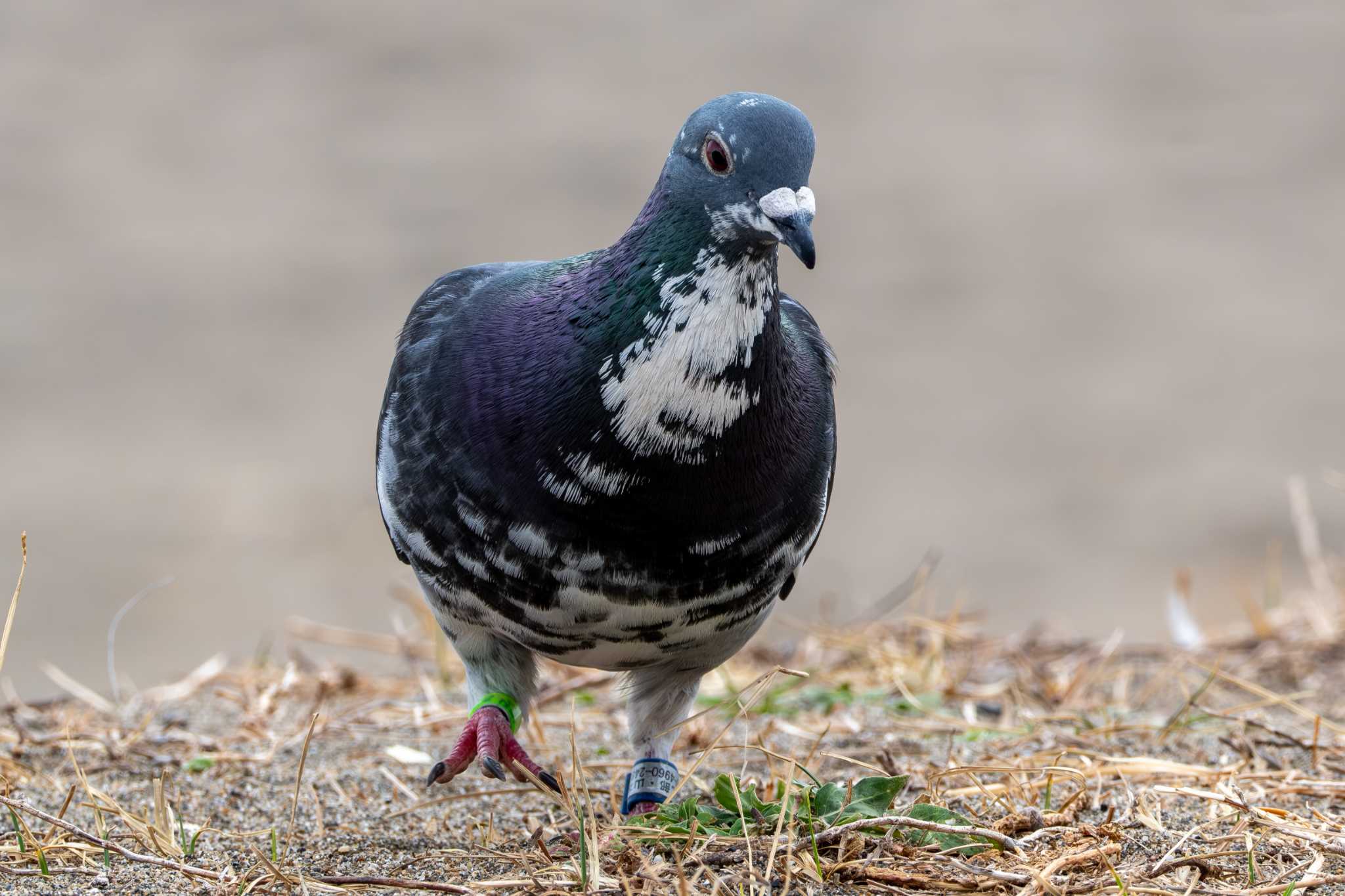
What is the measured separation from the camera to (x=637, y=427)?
3.36 metres

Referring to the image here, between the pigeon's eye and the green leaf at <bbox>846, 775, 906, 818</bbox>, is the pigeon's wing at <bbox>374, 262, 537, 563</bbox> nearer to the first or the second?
the pigeon's eye

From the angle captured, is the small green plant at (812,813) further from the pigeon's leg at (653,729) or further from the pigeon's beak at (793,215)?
the pigeon's beak at (793,215)

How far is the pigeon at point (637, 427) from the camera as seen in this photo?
3.32 metres

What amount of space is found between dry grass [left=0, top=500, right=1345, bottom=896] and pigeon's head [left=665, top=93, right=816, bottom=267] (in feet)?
3.05

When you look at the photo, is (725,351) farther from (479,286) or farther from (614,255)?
(479,286)

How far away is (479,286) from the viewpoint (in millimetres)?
3793

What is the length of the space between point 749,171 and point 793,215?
155 millimetres

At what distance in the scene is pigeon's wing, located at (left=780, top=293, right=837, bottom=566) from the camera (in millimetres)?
3855

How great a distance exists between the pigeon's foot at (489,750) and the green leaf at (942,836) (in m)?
0.92

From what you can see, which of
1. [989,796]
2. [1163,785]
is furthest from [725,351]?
[1163,785]

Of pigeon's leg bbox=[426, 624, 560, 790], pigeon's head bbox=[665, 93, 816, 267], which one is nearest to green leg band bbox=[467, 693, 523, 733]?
pigeon's leg bbox=[426, 624, 560, 790]

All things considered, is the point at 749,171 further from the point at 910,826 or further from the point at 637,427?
the point at 910,826

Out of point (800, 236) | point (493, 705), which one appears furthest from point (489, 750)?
point (800, 236)

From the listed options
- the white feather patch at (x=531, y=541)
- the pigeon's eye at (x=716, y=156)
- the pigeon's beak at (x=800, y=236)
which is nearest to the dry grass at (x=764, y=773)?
the white feather patch at (x=531, y=541)
